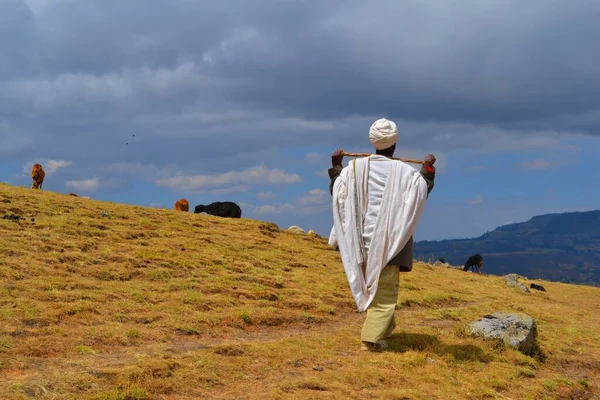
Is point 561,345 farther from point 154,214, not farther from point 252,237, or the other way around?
point 154,214

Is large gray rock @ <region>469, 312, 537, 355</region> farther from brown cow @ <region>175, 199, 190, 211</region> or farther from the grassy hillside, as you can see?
brown cow @ <region>175, 199, 190, 211</region>

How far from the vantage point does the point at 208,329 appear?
11484mm

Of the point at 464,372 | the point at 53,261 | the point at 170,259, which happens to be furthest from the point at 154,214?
the point at 464,372

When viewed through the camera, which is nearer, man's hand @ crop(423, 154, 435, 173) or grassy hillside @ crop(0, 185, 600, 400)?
grassy hillside @ crop(0, 185, 600, 400)

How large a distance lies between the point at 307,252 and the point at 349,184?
14.5 metres

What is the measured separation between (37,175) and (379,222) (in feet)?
79.6

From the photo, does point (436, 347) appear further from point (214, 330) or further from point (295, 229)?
point (295, 229)

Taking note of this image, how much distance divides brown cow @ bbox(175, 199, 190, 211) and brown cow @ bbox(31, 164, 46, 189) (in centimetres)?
748

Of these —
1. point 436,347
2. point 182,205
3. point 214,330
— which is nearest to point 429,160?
point 436,347

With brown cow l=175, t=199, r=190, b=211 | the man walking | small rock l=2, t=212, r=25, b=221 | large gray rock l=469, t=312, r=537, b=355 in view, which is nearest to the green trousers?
the man walking

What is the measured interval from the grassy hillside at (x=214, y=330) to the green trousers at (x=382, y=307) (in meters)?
0.33

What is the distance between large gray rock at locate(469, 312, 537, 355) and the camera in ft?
37.6

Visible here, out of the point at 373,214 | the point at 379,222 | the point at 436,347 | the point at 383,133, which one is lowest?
the point at 436,347

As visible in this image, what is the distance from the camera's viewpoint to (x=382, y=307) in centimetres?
998
